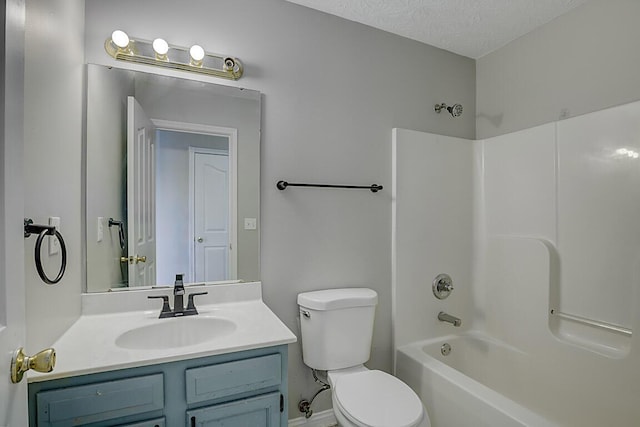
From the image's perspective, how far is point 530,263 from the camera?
2.10 metres

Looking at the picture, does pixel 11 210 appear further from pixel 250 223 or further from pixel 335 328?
pixel 335 328

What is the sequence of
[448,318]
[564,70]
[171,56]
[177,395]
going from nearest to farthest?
[177,395] < [171,56] < [564,70] < [448,318]

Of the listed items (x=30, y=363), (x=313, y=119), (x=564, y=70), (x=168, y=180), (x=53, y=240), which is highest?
(x=564, y=70)

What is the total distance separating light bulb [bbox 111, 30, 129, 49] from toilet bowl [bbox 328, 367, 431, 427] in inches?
72.1

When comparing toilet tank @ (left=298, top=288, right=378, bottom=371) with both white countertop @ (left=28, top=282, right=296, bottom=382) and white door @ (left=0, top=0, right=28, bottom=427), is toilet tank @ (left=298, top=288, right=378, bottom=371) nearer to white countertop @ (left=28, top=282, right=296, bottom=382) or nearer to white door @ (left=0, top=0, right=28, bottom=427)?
white countertop @ (left=28, top=282, right=296, bottom=382)

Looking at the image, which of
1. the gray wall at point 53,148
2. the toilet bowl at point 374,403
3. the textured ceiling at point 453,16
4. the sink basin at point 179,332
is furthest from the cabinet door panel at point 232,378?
the textured ceiling at point 453,16

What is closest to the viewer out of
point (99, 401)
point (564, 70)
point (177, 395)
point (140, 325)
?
point (99, 401)

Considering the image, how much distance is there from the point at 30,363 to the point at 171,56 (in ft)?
4.67

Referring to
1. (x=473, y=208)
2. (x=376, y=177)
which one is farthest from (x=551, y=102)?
(x=376, y=177)

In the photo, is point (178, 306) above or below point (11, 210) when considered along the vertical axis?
below

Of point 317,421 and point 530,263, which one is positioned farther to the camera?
point 530,263

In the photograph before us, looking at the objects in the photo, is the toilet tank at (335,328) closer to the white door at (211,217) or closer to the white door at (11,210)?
the white door at (211,217)

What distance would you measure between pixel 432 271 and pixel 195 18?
2.03m

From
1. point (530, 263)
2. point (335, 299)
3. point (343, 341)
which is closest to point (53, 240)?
point (335, 299)
